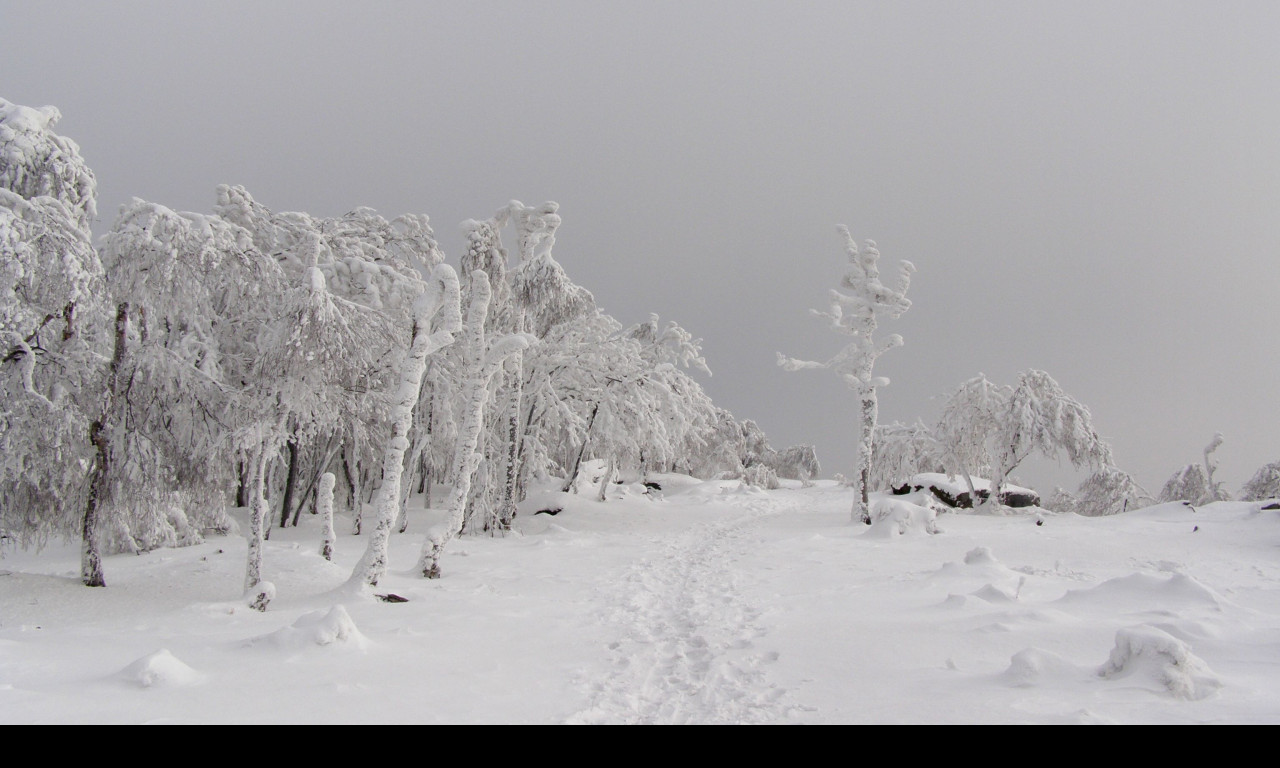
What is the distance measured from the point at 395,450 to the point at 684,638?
5630mm

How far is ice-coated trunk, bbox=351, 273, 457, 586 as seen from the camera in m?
9.91

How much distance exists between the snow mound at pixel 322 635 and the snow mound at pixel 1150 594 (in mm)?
8417

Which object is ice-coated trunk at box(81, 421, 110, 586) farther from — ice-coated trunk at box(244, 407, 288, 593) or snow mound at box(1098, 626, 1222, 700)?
snow mound at box(1098, 626, 1222, 700)

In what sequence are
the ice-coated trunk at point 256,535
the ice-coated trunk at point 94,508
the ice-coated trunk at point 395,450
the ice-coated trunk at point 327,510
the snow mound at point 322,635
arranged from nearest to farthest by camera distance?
the snow mound at point 322,635
the ice-coated trunk at point 395,450
the ice-coated trunk at point 256,535
the ice-coated trunk at point 94,508
the ice-coated trunk at point 327,510

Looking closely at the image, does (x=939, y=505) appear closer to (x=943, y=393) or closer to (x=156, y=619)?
(x=943, y=393)

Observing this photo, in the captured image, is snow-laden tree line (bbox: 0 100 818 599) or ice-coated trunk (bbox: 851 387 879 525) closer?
snow-laden tree line (bbox: 0 100 818 599)

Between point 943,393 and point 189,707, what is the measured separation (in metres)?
27.0

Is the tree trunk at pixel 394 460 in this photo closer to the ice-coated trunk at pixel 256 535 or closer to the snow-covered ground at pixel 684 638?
the snow-covered ground at pixel 684 638

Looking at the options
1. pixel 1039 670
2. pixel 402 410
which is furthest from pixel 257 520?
pixel 1039 670

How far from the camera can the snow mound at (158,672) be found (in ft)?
16.2

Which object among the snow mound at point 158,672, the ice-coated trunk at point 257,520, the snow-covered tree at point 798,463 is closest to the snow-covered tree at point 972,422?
the ice-coated trunk at point 257,520

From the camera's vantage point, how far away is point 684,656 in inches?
250

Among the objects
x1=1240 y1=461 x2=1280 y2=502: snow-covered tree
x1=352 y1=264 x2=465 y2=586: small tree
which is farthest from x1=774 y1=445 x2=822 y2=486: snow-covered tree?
x1=352 y1=264 x2=465 y2=586: small tree

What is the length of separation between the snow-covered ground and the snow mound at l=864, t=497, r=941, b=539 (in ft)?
5.80
